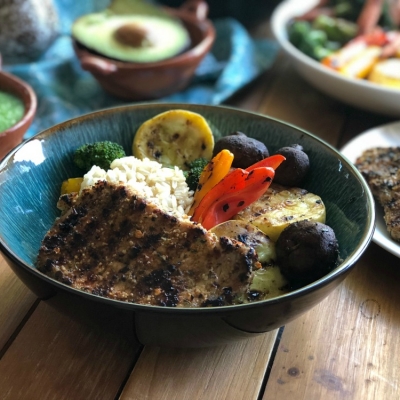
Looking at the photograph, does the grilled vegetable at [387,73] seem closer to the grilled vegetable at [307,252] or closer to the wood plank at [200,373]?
the grilled vegetable at [307,252]

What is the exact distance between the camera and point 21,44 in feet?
7.32

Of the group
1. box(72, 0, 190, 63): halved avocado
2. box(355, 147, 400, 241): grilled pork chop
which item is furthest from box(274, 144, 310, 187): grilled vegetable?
box(72, 0, 190, 63): halved avocado

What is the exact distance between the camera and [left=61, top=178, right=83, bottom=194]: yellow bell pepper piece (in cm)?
133

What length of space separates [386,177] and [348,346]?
59 cm

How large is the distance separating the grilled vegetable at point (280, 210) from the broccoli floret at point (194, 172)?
0.20 m

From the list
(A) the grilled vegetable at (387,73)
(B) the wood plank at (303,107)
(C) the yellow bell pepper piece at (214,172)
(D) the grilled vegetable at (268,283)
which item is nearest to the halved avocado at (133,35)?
(B) the wood plank at (303,107)

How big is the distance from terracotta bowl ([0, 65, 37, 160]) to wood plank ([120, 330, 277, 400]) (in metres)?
0.82

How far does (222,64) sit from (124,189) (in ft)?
4.96

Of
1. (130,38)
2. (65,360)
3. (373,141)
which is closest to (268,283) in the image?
(65,360)

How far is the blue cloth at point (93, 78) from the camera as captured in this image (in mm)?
2100

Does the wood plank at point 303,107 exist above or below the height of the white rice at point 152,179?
below

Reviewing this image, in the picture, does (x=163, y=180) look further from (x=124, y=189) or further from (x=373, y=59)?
(x=373, y=59)

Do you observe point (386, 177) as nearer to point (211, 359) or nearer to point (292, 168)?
point (292, 168)

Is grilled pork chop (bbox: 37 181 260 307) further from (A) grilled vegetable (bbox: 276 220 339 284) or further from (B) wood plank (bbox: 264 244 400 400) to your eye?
(B) wood plank (bbox: 264 244 400 400)
